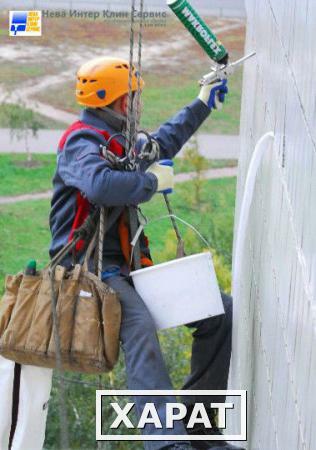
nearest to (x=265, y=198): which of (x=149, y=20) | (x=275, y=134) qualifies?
(x=275, y=134)

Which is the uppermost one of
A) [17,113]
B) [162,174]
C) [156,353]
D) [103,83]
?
[17,113]

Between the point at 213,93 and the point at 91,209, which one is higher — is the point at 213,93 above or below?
above

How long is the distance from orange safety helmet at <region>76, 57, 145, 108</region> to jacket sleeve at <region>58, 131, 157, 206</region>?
28 cm

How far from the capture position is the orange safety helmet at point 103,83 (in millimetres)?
5223

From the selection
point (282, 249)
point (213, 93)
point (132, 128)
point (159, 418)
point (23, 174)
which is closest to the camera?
point (282, 249)

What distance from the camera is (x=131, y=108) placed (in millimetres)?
5000

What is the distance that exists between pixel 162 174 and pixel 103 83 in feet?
1.59

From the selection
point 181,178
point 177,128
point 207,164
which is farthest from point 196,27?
point 207,164

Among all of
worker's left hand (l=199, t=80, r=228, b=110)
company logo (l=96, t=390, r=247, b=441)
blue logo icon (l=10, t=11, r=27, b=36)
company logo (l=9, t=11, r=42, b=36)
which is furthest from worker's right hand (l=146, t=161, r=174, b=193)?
blue logo icon (l=10, t=11, r=27, b=36)

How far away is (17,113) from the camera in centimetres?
1948

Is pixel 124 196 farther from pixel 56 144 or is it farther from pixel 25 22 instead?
pixel 56 144

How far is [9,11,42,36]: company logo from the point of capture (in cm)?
1505

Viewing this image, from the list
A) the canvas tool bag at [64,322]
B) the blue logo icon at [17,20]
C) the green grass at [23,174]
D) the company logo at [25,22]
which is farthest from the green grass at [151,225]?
the canvas tool bag at [64,322]

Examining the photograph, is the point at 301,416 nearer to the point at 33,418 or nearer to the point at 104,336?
the point at 104,336
